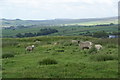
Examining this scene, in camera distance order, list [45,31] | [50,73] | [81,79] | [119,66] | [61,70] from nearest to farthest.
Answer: [81,79], [50,73], [61,70], [119,66], [45,31]

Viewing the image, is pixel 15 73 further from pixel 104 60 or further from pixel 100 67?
pixel 104 60

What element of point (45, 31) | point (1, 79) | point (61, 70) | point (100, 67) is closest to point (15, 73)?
point (1, 79)

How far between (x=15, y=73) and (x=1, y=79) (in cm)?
116

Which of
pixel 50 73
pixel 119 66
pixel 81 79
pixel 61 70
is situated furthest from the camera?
pixel 119 66

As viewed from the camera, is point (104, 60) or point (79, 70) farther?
point (104, 60)

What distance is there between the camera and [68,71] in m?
12.4

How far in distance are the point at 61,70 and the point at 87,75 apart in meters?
1.73

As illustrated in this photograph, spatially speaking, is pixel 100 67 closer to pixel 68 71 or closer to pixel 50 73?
pixel 68 71

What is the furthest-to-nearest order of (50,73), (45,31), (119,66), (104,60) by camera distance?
(45,31)
(104,60)
(119,66)
(50,73)

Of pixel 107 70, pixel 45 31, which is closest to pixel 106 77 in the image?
pixel 107 70

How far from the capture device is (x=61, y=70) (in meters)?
12.7

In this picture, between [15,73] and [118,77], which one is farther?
[15,73]

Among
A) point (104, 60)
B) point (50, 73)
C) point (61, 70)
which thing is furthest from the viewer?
point (104, 60)

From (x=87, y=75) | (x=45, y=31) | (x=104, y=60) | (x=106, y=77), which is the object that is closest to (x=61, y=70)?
(x=87, y=75)
